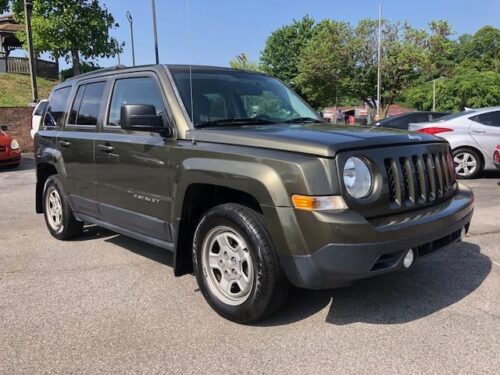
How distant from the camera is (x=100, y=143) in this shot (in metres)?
4.95

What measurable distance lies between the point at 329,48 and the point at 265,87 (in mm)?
39384

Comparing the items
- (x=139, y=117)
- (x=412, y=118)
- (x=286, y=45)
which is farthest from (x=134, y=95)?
(x=286, y=45)

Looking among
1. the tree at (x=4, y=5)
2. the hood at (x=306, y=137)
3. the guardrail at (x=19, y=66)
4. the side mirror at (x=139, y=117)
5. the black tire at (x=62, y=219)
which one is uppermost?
the tree at (x=4, y=5)

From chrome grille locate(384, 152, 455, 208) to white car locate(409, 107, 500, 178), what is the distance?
290 inches

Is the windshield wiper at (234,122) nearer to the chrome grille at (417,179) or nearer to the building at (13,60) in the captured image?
the chrome grille at (417,179)

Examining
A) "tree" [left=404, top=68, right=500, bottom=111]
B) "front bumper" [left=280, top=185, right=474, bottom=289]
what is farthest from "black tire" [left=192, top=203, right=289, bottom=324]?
"tree" [left=404, top=68, right=500, bottom=111]

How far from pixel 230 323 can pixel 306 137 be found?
1400mm

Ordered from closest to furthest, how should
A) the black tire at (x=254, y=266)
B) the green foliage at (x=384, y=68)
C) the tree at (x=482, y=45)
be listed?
the black tire at (x=254, y=266)
the green foliage at (x=384, y=68)
the tree at (x=482, y=45)

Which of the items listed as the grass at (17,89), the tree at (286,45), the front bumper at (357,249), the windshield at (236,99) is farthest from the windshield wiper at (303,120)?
the tree at (286,45)

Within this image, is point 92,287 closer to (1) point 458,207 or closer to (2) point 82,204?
(2) point 82,204

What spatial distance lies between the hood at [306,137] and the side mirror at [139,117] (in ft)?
0.98

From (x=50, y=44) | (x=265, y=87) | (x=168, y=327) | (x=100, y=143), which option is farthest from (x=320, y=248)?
(x=50, y=44)

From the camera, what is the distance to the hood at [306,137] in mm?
3336

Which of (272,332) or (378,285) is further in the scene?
(378,285)
